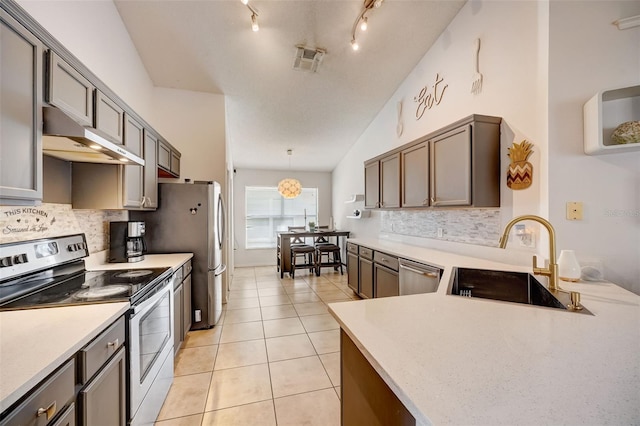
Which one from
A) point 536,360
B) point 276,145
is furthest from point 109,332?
point 276,145

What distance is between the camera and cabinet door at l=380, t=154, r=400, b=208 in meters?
3.28

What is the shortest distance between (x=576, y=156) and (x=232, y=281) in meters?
4.96

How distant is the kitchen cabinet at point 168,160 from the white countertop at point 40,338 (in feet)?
6.36

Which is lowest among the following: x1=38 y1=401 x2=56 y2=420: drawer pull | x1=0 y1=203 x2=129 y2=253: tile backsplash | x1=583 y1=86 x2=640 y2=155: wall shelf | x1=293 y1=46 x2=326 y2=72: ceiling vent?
x1=38 y1=401 x2=56 y2=420: drawer pull

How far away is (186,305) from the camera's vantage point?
262 centimetres

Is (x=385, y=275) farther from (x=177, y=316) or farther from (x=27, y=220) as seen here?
(x=27, y=220)

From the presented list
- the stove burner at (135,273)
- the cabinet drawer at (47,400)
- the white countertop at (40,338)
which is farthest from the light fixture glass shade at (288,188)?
the cabinet drawer at (47,400)

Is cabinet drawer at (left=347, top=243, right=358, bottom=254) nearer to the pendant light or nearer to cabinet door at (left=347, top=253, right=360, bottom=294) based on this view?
cabinet door at (left=347, top=253, right=360, bottom=294)

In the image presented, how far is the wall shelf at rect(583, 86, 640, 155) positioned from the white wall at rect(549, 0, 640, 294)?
61 mm

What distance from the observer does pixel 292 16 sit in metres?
2.54

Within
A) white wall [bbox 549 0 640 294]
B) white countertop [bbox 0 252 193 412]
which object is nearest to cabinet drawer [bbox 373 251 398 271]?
white wall [bbox 549 0 640 294]

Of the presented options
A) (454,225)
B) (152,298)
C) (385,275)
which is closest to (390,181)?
(454,225)

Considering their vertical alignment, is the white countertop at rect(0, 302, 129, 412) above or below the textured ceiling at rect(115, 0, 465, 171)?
below

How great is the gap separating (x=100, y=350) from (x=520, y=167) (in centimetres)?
283
